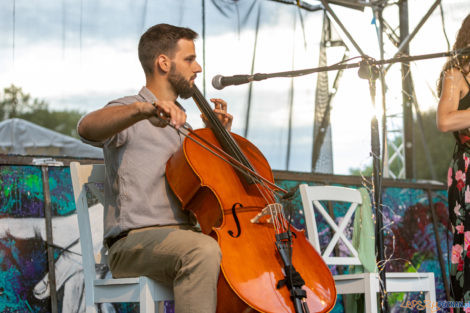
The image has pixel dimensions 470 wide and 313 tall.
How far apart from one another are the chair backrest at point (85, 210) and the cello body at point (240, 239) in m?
0.40

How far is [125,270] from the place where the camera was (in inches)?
83.4

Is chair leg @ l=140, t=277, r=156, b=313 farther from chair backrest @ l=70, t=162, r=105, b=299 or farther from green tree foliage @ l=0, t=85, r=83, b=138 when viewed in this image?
green tree foliage @ l=0, t=85, r=83, b=138

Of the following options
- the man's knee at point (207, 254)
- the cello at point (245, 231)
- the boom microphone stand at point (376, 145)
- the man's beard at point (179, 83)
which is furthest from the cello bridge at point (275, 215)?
the man's beard at point (179, 83)

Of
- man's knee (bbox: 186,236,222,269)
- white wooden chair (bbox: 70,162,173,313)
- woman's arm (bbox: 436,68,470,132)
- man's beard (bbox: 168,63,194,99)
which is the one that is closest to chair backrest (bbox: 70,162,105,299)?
white wooden chair (bbox: 70,162,173,313)

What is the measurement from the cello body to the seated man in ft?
0.19

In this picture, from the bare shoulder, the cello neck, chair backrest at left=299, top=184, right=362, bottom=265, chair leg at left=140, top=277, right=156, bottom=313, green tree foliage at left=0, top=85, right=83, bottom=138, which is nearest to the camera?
chair leg at left=140, top=277, right=156, bottom=313

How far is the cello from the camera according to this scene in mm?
1771

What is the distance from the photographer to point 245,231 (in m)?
1.91

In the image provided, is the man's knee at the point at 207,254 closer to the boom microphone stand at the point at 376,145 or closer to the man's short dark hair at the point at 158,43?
the boom microphone stand at the point at 376,145

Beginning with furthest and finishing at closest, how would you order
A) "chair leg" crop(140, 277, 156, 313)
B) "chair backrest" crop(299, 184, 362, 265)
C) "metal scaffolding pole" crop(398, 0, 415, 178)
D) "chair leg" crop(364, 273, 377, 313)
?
1. "metal scaffolding pole" crop(398, 0, 415, 178)
2. "chair backrest" crop(299, 184, 362, 265)
3. "chair leg" crop(364, 273, 377, 313)
4. "chair leg" crop(140, 277, 156, 313)

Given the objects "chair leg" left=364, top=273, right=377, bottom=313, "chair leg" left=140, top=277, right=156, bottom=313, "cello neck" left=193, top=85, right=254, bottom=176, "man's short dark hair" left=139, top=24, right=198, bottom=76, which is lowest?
"chair leg" left=364, top=273, right=377, bottom=313

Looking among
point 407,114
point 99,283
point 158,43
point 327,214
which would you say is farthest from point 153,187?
point 407,114

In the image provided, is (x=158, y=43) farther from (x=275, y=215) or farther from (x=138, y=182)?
(x=275, y=215)

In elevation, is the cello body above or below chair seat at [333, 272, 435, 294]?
above
